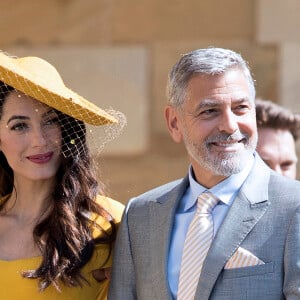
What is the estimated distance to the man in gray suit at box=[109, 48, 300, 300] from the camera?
3717mm

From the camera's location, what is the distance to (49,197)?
4.55m

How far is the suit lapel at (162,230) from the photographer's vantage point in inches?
154

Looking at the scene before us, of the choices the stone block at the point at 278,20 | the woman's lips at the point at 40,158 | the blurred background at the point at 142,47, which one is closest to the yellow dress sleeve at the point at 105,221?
the woman's lips at the point at 40,158

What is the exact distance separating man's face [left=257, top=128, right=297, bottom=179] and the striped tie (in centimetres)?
106

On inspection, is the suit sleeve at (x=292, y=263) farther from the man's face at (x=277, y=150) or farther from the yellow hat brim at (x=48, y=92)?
the man's face at (x=277, y=150)

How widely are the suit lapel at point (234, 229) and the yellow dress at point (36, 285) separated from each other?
0.68 m

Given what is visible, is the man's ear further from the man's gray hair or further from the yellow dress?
the yellow dress

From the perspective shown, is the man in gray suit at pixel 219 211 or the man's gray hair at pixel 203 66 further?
the man's gray hair at pixel 203 66

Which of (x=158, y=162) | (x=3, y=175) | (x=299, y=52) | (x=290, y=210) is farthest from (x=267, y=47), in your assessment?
(x=290, y=210)

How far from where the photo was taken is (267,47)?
7.18 meters

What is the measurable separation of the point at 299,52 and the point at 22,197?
308 cm

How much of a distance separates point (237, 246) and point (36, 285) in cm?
91

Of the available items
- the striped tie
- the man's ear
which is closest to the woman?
the man's ear

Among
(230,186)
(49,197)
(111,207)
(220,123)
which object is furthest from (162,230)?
(49,197)
